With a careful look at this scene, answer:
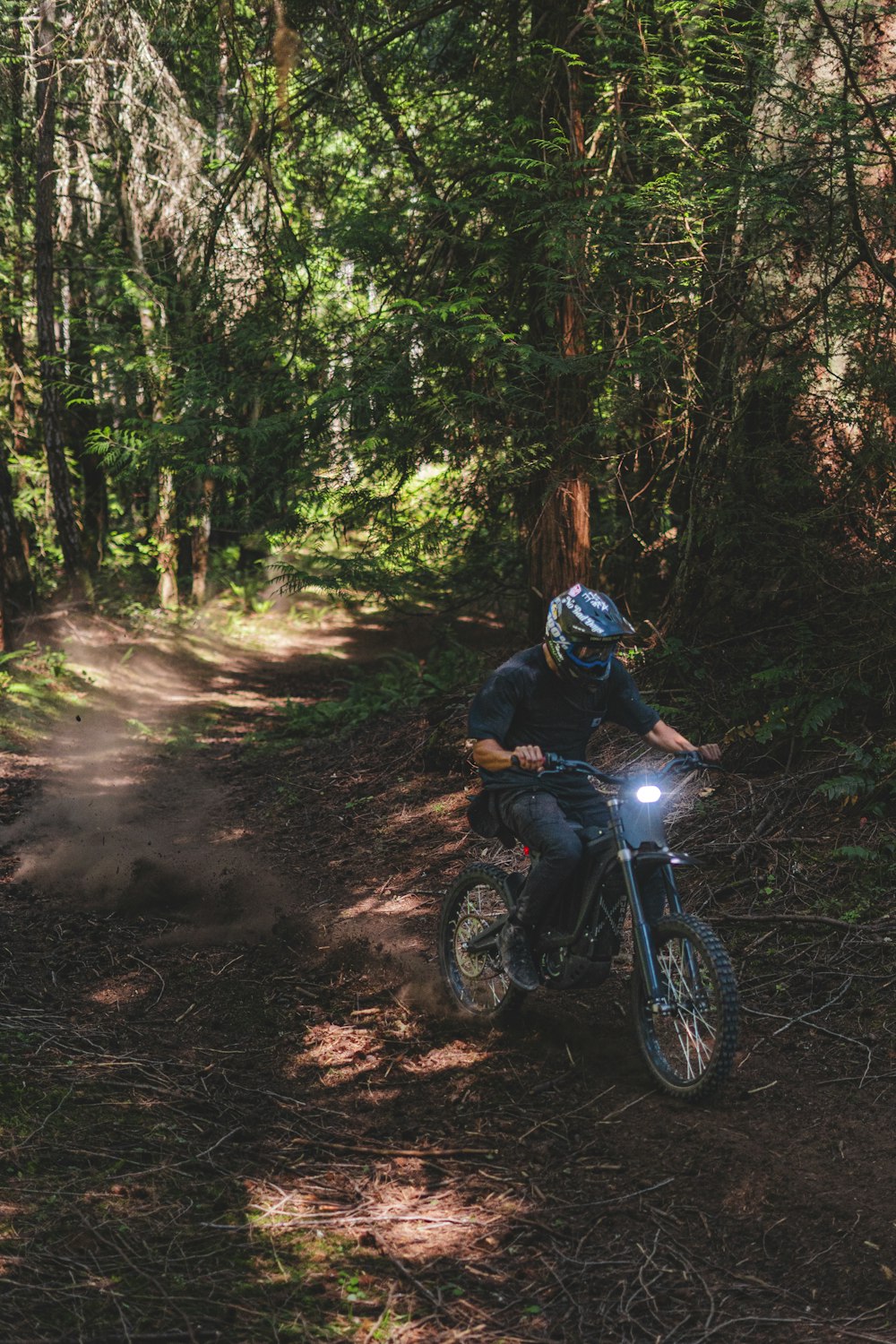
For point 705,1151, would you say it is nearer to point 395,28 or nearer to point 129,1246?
point 129,1246

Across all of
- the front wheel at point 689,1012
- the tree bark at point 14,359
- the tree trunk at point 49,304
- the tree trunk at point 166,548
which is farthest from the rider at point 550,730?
the tree trunk at point 166,548

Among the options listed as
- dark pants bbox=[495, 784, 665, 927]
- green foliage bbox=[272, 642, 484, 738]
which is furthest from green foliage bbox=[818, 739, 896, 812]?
green foliage bbox=[272, 642, 484, 738]

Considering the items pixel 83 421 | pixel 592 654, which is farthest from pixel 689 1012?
pixel 83 421

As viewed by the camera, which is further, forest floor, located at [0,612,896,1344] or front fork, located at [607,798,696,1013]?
front fork, located at [607,798,696,1013]

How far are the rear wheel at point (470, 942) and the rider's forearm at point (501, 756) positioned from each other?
856 millimetres

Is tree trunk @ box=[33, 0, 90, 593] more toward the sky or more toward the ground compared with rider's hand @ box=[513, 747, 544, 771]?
more toward the sky

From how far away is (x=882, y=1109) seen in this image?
5086 mm

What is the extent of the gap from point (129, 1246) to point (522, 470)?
6.90 m

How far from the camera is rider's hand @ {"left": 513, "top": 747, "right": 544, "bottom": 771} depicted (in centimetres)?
518

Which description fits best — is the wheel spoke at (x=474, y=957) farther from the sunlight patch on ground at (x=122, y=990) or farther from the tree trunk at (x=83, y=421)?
the tree trunk at (x=83, y=421)

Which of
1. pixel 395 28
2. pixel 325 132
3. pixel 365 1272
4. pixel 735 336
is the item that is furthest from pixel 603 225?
pixel 365 1272

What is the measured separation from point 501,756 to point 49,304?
14131 millimetres

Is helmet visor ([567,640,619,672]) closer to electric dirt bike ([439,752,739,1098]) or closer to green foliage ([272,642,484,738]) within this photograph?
electric dirt bike ([439,752,739,1098])

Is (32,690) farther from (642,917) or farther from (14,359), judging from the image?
(642,917)
